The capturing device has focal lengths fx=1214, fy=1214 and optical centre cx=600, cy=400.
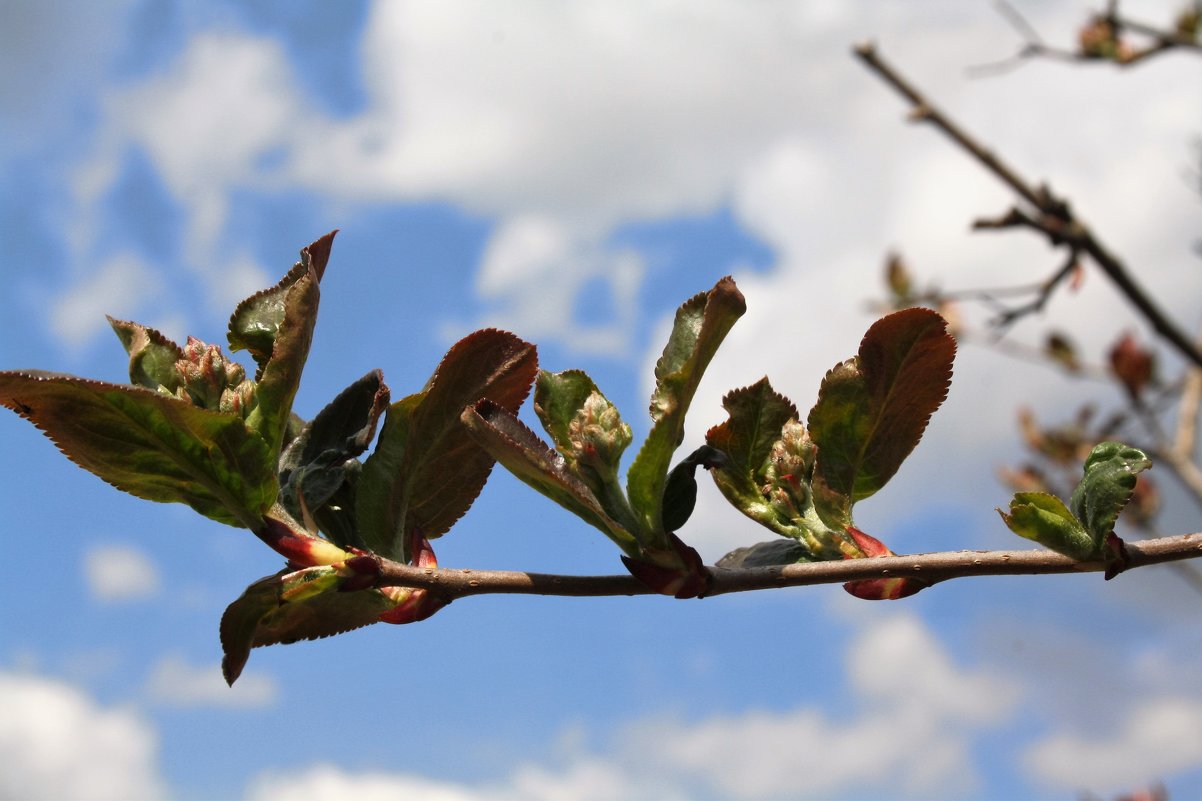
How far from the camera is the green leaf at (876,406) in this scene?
3.90ft

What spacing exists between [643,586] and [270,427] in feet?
1.31

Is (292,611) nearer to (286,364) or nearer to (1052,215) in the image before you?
(286,364)

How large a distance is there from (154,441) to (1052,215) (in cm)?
260

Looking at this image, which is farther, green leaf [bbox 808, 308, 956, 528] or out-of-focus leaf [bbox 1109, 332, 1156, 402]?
out-of-focus leaf [bbox 1109, 332, 1156, 402]

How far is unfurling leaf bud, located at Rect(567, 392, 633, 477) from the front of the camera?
1.11 metres

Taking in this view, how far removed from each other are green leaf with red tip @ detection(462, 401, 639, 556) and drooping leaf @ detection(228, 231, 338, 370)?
279mm

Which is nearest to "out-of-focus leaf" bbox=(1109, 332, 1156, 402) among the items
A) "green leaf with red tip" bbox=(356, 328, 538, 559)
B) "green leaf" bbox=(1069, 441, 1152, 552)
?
"green leaf" bbox=(1069, 441, 1152, 552)

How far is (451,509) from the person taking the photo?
50.1 inches

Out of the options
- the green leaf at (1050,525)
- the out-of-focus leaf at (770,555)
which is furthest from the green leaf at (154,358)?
the green leaf at (1050,525)

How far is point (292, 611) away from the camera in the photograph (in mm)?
1228

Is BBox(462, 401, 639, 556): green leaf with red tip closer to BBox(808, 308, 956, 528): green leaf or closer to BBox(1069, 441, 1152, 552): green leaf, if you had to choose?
BBox(808, 308, 956, 528): green leaf

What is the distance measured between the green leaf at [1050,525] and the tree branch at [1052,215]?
195 centimetres

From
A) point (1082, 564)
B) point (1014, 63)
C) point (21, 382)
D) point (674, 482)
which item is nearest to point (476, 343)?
point (674, 482)

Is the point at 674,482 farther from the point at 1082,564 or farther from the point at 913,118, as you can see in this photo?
the point at 913,118
